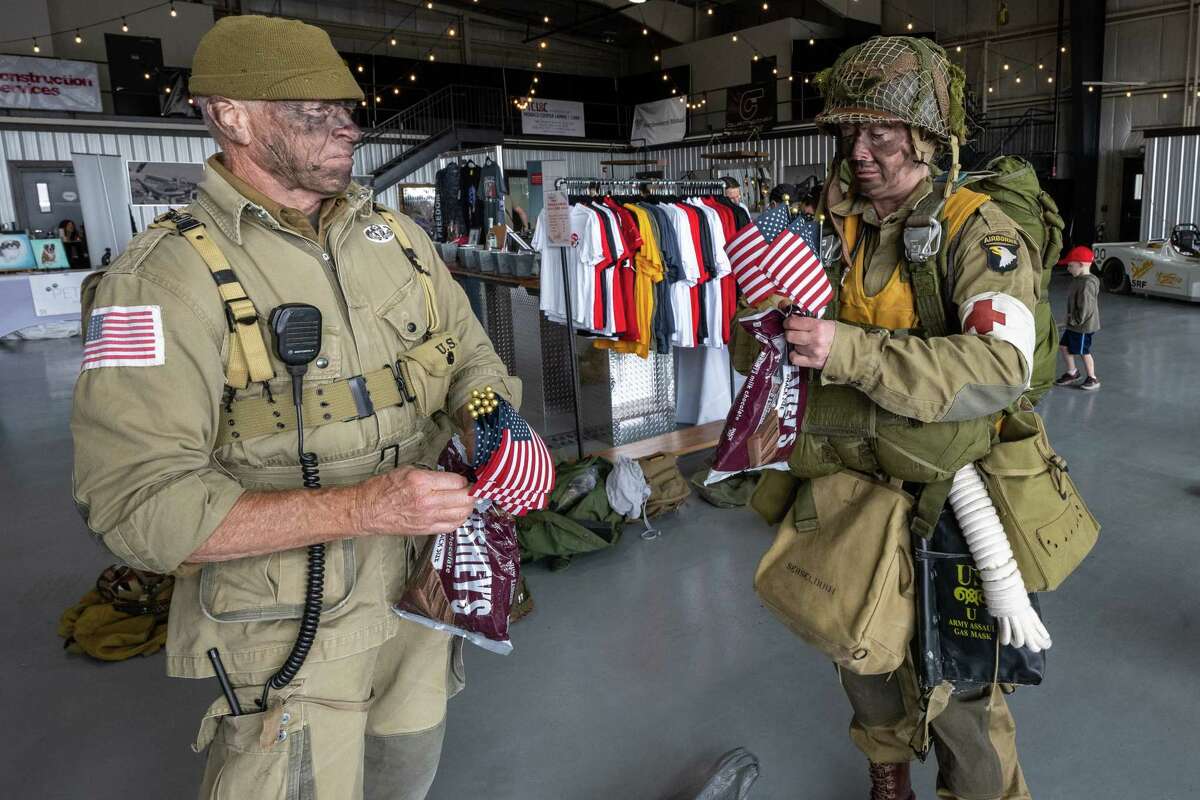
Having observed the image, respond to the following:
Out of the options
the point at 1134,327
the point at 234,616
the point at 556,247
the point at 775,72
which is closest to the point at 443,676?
the point at 234,616

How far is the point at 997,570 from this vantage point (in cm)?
173

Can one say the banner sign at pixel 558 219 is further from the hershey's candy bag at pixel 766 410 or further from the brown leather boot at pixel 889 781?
the brown leather boot at pixel 889 781

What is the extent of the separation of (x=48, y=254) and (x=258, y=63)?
10.3m

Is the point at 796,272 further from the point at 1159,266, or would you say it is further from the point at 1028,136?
the point at 1028,136

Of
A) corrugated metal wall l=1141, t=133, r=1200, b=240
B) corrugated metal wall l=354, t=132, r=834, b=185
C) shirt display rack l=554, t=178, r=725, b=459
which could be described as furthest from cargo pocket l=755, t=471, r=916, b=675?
corrugated metal wall l=1141, t=133, r=1200, b=240

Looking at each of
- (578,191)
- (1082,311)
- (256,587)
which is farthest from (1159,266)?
(256,587)

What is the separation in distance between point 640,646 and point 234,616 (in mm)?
2177

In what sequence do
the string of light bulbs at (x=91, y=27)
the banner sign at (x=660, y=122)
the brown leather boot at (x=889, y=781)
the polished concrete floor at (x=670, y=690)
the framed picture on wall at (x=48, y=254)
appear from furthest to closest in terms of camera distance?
the banner sign at (x=660, y=122) → the string of light bulbs at (x=91, y=27) → the framed picture on wall at (x=48, y=254) → the polished concrete floor at (x=670, y=690) → the brown leather boot at (x=889, y=781)

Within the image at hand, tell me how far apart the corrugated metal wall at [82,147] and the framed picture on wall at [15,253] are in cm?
570

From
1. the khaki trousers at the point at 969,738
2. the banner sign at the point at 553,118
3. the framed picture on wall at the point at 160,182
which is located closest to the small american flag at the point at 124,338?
the khaki trousers at the point at 969,738

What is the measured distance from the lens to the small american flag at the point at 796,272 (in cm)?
160

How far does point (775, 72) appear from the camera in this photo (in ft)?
69.2

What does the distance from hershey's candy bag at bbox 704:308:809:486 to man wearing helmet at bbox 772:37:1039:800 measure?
90 mm

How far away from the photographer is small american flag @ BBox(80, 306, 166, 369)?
47.5 inches
